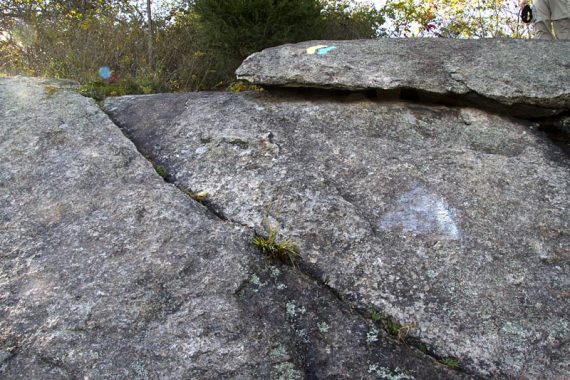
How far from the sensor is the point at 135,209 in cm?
274

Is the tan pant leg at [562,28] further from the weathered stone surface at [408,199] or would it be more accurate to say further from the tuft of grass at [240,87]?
the tuft of grass at [240,87]

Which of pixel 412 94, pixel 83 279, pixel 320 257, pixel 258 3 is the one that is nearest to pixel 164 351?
pixel 83 279

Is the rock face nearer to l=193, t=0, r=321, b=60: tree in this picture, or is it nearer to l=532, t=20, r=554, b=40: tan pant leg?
l=532, t=20, r=554, b=40: tan pant leg

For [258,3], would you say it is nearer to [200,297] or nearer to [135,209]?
[135,209]

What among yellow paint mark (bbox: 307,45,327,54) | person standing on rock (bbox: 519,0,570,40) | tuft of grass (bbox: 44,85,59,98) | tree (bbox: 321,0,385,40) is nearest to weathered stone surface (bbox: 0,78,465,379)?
tuft of grass (bbox: 44,85,59,98)

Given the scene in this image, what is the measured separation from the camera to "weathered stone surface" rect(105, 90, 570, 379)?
7.34 ft

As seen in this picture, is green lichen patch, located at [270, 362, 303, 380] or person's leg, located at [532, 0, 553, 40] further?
person's leg, located at [532, 0, 553, 40]

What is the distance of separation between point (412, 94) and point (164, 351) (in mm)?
2781

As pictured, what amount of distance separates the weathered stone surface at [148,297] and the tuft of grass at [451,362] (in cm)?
4

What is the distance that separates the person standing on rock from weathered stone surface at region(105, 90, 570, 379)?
93.9 inches

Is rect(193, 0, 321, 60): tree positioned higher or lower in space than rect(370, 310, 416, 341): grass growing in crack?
higher

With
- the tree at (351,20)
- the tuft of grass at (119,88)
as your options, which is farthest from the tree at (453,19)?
the tuft of grass at (119,88)

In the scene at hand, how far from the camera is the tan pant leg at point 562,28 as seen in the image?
209 inches

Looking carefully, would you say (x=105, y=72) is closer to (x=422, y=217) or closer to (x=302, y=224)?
(x=302, y=224)
